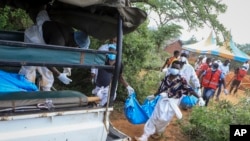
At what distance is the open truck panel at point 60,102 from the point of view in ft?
7.75

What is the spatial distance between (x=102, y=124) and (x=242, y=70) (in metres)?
14.3

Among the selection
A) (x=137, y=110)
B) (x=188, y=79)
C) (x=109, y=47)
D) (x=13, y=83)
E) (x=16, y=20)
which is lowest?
(x=137, y=110)

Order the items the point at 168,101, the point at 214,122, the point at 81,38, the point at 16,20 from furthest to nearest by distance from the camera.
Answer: the point at 16,20 → the point at 214,122 → the point at 168,101 → the point at 81,38

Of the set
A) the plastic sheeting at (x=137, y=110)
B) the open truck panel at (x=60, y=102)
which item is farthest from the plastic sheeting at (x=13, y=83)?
the plastic sheeting at (x=137, y=110)

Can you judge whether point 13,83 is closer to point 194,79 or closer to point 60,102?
point 60,102

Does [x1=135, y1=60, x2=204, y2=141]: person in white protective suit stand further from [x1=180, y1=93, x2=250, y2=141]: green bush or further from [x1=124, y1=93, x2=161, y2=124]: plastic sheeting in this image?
[x1=180, y1=93, x2=250, y2=141]: green bush

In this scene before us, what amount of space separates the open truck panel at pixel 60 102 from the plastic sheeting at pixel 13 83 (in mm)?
287

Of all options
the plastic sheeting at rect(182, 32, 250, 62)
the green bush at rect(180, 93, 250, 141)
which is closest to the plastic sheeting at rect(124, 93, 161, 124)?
the green bush at rect(180, 93, 250, 141)

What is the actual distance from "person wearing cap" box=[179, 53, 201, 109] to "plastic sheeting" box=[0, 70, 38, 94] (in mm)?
4112

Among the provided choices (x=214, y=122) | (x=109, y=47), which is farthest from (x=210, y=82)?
(x=109, y=47)

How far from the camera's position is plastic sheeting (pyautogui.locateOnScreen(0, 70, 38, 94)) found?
3.17 meters

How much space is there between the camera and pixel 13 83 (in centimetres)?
334

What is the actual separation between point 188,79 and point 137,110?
8.76 ft

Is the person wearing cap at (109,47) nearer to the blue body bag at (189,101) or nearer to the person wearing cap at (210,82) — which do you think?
the blue body bag at (189,101)
